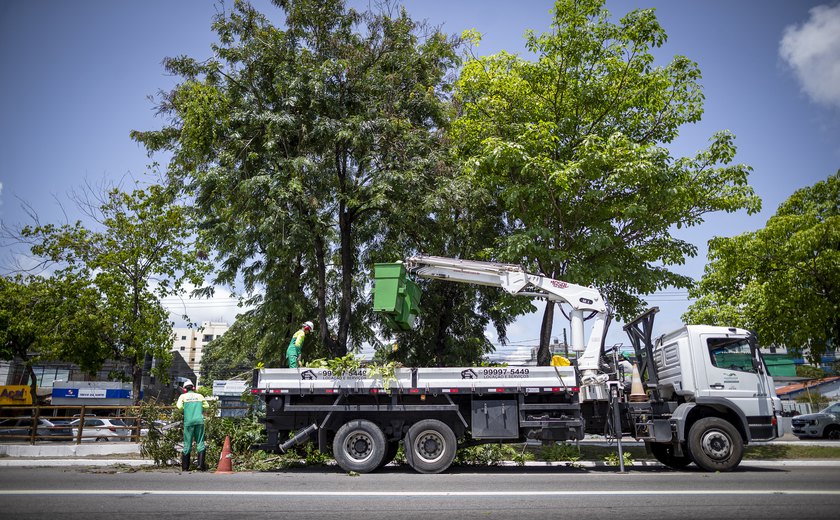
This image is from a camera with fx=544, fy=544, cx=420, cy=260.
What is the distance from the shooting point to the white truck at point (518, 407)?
9.97m

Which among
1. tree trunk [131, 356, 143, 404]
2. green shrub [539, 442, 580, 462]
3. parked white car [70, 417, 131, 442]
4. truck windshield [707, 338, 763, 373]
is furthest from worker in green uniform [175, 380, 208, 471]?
tree trunk [131, 356, 143, 404]

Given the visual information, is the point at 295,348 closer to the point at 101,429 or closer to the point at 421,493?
the point at 421,493

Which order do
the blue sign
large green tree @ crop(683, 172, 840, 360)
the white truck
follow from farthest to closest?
the blue sign
large green tree @ crop(683, 172, 840, 360)
the white truck

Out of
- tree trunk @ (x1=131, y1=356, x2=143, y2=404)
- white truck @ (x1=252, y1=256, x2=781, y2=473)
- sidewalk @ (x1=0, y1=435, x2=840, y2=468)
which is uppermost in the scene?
tree trunk @ (x1=131, y1=356, x2=143, y2=404)

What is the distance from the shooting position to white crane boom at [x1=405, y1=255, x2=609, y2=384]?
11.3 metres

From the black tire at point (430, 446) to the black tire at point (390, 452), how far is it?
1.87 ft

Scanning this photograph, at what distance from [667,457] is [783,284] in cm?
818

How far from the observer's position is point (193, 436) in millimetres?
10656

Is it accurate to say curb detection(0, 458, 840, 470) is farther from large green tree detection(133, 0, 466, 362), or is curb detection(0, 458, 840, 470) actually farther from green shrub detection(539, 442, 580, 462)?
large green tree detection(133, 0, 466, 362)

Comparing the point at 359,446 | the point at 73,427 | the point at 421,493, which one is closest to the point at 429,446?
the point at 359,446

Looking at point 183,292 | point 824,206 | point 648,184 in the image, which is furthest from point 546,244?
point 183,292

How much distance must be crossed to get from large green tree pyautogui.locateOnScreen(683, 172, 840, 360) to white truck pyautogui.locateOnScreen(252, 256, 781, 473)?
22.2ft

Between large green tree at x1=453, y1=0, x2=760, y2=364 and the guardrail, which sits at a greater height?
large green tree at x1=453, y1=0, x2=760, y2=364

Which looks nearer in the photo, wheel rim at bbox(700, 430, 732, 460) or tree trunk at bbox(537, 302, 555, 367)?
wheel rim at bbox(700, 430, 732, 460)
